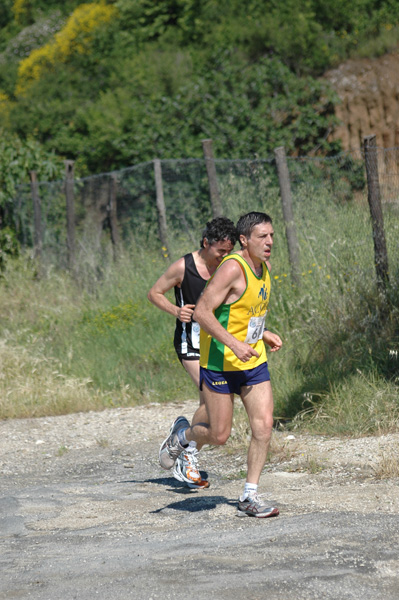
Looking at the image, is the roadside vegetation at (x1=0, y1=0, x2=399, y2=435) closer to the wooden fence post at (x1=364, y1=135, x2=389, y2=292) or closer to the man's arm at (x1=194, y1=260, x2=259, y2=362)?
the wooden fence post at (x1=364, y1=135, x2=389, y2=292)

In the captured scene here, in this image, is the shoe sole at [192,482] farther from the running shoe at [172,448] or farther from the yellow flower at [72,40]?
the yellow flower at [72,40]

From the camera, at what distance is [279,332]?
29.2 ft

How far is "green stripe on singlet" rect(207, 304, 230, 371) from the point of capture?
514 cm

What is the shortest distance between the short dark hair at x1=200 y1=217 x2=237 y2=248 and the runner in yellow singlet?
1.79 feet

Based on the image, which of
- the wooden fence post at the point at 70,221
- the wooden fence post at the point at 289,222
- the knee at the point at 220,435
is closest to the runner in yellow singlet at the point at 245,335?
the knee at the point at 220,435

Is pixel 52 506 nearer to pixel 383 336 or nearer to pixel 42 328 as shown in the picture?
pixel 383 336

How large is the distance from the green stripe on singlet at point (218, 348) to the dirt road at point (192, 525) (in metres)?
0.93

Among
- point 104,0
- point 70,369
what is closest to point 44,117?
point 104,0

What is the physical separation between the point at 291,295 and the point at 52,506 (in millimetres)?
4052

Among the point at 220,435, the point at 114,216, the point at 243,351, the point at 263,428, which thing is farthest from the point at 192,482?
the point at 114,216

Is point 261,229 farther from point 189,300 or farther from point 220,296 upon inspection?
point 189,300

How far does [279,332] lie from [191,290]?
9.12ft

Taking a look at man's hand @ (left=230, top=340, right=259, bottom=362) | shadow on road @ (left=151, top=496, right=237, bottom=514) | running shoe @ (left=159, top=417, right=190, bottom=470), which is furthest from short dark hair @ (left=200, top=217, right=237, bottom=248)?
shadow on road @ (left=151, top=496, right=237, bottom=514)

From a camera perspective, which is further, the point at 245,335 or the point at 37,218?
the point at 37,218
